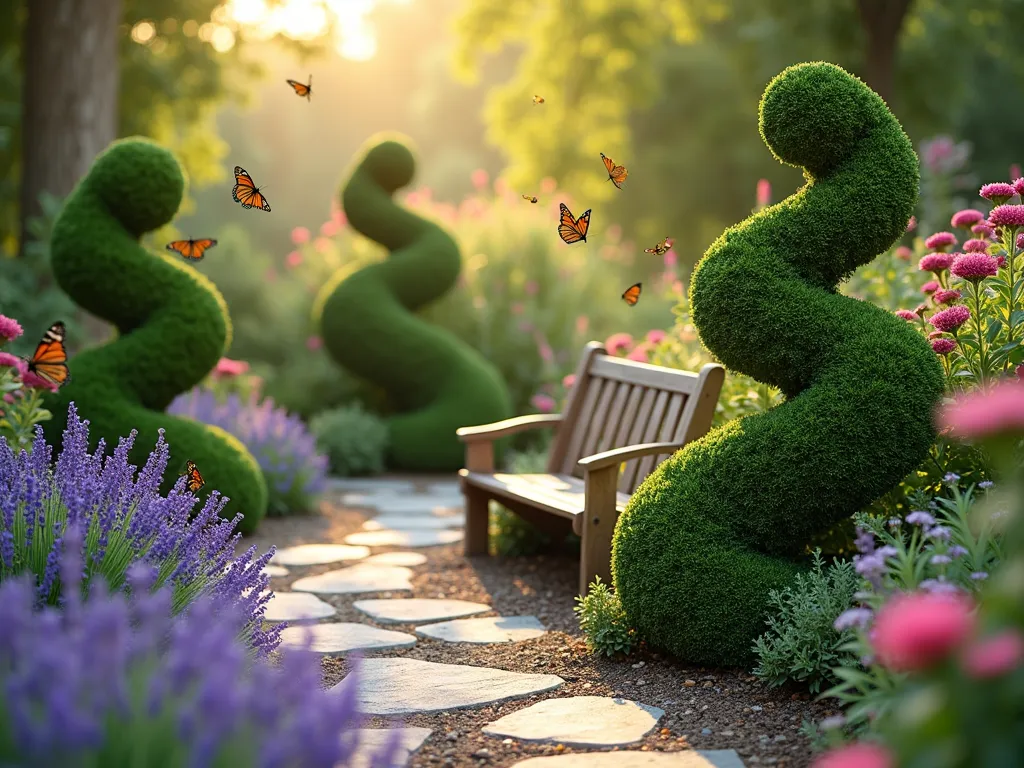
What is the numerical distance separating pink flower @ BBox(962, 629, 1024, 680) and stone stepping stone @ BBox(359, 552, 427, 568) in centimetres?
446

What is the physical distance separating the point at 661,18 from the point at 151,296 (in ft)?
48.0

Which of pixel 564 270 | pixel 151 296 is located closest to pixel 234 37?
pixel 564 270

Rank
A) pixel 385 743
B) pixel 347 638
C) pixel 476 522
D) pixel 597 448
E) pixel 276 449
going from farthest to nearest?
1. pixel 276 449
2. pixel 476 522
3. pixel 597 448
4. pixel 347 638
5. pixel 385 743

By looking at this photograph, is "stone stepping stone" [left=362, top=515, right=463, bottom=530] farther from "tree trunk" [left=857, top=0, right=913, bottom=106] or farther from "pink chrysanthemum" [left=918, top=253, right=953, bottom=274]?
"tree trunk" [left=857, top=0, right=913, bottom=106]

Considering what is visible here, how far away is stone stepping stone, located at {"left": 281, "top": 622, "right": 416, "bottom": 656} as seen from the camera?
405 centimetres

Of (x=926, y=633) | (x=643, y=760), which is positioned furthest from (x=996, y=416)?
(x=643, y=760)

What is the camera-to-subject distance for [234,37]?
1284cm

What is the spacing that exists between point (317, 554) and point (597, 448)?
1708 millimetres

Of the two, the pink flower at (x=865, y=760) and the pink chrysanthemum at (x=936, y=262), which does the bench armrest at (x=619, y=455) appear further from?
the pink flower at (x=865, y=760)

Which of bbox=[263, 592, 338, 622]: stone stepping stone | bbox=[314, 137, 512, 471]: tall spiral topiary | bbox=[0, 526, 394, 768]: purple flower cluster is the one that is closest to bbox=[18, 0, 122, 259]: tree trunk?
bbox=[314, 137, 512, 471]: tall spiral topiary

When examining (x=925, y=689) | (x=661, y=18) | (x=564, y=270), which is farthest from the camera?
(x=661, y=18)

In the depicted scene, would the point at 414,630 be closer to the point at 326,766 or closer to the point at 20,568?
the point at 20,568

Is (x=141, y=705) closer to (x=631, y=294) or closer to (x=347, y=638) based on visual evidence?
(x=347, y=638)

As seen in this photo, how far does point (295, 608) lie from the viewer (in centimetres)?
462
